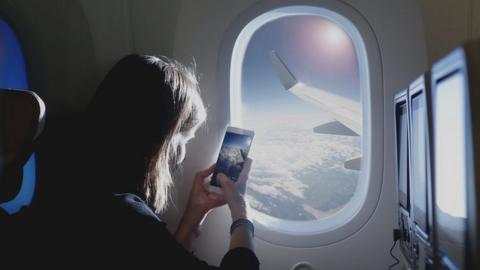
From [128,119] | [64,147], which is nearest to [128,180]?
[128,119]

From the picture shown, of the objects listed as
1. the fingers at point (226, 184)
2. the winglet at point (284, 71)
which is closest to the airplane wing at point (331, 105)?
the winglet at point (284, 71)

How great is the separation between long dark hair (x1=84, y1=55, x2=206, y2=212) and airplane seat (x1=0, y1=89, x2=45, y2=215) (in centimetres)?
11

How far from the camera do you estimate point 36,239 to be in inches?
29.8

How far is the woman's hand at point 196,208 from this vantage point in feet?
4.04

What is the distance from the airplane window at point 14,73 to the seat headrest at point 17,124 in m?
0.52

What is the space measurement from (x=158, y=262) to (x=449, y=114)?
58 centimetres

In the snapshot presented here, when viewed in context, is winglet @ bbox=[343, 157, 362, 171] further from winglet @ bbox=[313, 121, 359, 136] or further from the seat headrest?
the seat headrest

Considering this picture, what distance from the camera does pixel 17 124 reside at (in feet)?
2.68

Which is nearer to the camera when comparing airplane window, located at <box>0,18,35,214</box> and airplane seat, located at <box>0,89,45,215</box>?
airplane seat, located at <box>0,89,45,215</box>

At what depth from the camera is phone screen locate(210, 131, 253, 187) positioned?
1194 millimetres

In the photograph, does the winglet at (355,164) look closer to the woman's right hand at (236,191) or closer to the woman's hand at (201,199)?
the woman's right hand at (236,191)

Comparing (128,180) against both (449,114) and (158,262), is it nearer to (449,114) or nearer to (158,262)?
(158,262)

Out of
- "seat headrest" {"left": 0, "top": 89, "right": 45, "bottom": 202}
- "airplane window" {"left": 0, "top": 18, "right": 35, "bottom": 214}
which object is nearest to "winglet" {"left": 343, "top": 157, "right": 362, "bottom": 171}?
"seat headrest" {"left": 0, "top": 89, "right": 45, "bottom": 202}

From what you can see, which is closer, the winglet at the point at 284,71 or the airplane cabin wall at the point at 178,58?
the airplane cabin wall at the point at 178,58
